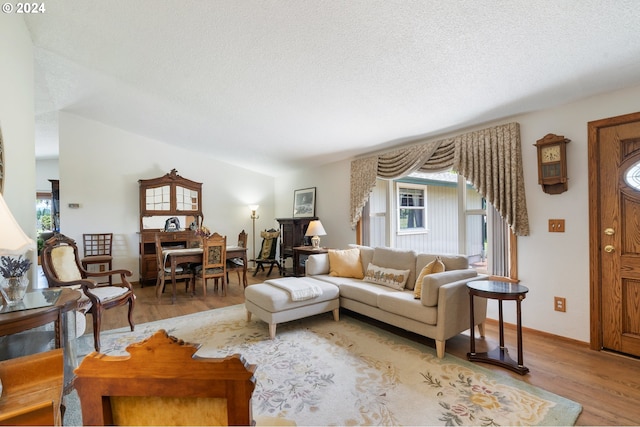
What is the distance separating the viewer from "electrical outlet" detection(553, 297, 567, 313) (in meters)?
2.81

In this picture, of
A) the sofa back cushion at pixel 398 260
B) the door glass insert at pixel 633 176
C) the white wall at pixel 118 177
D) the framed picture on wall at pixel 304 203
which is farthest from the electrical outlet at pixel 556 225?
the white wall at pixel 118 177

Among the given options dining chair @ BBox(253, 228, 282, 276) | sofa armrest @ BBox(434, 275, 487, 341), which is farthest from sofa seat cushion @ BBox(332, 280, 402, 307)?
dining chair @ BBox(253, 228, 282, 276)

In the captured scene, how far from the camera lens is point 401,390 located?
2.06 m

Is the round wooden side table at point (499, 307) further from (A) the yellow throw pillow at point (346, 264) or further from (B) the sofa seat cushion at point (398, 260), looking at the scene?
(A) the yellow throw pillow at point (346, 264)

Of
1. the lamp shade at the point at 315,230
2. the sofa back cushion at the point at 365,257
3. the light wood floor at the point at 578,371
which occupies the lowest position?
the light wood floor at the point at 578,371

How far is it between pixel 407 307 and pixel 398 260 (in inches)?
31.5

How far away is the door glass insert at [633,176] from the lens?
245 cm

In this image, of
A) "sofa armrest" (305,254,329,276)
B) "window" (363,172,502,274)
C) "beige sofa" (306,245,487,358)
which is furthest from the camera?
"sofa armrest" (305,254,329,276)

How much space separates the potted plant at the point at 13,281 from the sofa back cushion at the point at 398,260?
310 cm

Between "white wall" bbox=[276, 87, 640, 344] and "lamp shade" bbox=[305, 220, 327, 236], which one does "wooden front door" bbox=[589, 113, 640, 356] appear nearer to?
"white wall" bbox=[276, 87, 640, 344]

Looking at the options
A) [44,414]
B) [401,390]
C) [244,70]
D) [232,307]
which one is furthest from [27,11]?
[401,390]

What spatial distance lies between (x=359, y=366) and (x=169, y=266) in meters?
3.58

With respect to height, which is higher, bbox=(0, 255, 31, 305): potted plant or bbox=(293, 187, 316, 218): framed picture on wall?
bbox=(293, 187, 316, 218): framed picture on wall

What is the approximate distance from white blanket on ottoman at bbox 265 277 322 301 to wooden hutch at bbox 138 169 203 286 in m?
3.29
